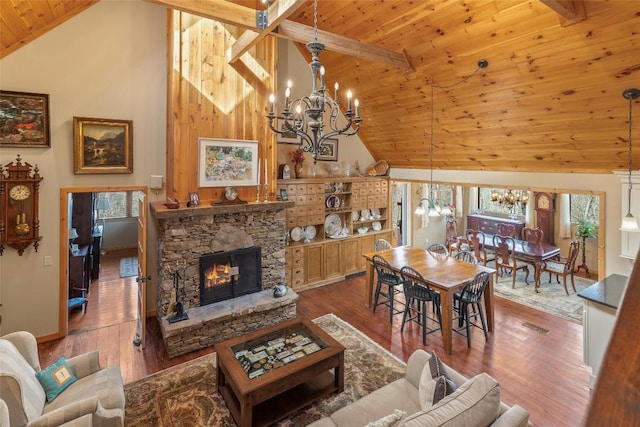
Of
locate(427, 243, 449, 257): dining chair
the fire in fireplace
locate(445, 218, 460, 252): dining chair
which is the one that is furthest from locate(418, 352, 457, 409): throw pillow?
locate(445, 218, 460, 252): dining chair

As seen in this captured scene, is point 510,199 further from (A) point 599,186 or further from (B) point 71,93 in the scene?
(B) point 71,93

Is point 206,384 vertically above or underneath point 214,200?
underneath

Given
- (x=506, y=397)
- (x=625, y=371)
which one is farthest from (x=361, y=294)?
(x=625, y=371)

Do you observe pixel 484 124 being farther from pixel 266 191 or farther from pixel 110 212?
pixel 110 212

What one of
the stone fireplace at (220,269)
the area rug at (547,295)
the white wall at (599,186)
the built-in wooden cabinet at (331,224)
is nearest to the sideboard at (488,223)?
the area rug at (547,295)

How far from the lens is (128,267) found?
311 inches

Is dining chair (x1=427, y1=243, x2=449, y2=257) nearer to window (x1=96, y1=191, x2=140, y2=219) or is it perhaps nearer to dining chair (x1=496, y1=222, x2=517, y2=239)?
dining chair (x1=496, y1=222, x2=517, y2=239)

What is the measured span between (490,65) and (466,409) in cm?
383

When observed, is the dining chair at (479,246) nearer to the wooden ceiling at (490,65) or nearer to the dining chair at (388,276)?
the wooden ceiling at (490,65)

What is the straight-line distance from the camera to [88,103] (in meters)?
4.46

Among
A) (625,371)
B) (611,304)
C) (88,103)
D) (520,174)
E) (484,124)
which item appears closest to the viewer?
(625,371)

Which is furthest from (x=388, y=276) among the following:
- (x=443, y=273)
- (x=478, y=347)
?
(x=478, y=347)

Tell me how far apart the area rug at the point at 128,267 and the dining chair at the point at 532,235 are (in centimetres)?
904

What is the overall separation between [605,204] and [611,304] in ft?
6.26
